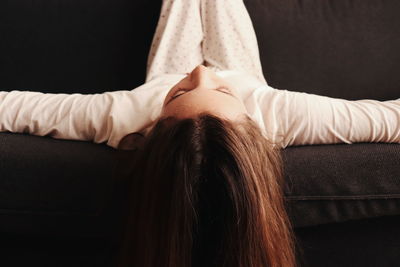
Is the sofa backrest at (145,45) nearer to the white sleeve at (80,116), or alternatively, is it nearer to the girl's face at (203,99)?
the white sleeve at (80,116)

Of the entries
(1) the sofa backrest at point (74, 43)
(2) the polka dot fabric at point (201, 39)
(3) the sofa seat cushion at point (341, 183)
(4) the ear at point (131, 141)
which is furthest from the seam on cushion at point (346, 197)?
(1) the sofa backrest at point (74, 43)

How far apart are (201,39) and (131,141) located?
58cm

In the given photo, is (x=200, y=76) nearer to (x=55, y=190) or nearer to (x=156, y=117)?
(x=156, y=117)

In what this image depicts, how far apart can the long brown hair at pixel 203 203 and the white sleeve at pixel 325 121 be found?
0.23 meters

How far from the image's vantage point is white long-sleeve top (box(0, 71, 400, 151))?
0.93 m

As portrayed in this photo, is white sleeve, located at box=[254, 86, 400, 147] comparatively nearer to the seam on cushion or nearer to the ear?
the seam on cushion

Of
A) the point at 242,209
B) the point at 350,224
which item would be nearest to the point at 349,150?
the point at 350,224

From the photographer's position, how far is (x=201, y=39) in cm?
133

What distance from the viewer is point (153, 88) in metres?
1.08

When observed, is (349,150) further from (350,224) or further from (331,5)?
(331,5)

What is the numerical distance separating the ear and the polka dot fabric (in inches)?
16.4

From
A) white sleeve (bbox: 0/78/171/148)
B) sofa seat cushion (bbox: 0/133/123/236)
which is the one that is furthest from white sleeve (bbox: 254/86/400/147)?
sofa seat cushion (bbox: 0/133/123/236)

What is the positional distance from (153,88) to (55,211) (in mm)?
424

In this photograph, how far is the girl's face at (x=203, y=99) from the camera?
0.76m
